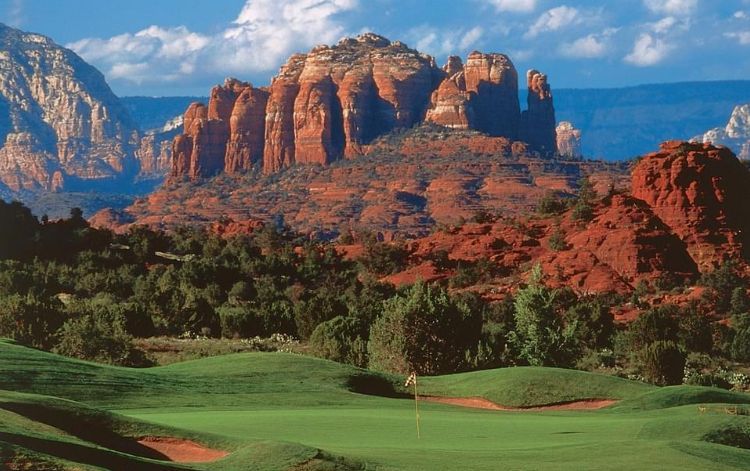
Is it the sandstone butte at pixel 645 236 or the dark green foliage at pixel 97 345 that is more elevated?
Result: the sandstone butte at pixel 645 236

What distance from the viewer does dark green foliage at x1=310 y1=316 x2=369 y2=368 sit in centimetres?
3719

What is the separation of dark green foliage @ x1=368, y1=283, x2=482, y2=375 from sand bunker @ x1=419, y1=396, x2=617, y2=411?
302 inches

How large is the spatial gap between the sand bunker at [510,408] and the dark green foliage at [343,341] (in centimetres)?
1017

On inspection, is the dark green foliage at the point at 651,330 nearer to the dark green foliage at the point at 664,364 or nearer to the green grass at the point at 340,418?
the dark green foliage at the point at 664,364

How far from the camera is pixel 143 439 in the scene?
1681cm

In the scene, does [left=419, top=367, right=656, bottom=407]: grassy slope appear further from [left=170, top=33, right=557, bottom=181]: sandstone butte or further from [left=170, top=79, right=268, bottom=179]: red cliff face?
[left=170, top=79, right=268, bottom=179]: red cliff face

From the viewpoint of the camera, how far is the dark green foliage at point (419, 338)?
115 ft

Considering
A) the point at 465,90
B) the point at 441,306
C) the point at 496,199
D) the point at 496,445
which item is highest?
the point at 465,90

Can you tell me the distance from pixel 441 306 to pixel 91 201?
501 ft

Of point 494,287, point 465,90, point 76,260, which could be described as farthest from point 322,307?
point 465,90

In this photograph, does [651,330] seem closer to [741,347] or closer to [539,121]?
[741,347]

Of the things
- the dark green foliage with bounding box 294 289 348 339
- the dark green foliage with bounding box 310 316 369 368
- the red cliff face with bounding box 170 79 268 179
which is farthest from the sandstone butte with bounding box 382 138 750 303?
the red cliff face with bounding box 170 79 268 179

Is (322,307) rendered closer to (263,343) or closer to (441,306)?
(263,343)

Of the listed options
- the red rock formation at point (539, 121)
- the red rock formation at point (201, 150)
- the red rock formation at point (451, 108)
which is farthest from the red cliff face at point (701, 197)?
the red rock formation at point (201, 150)
